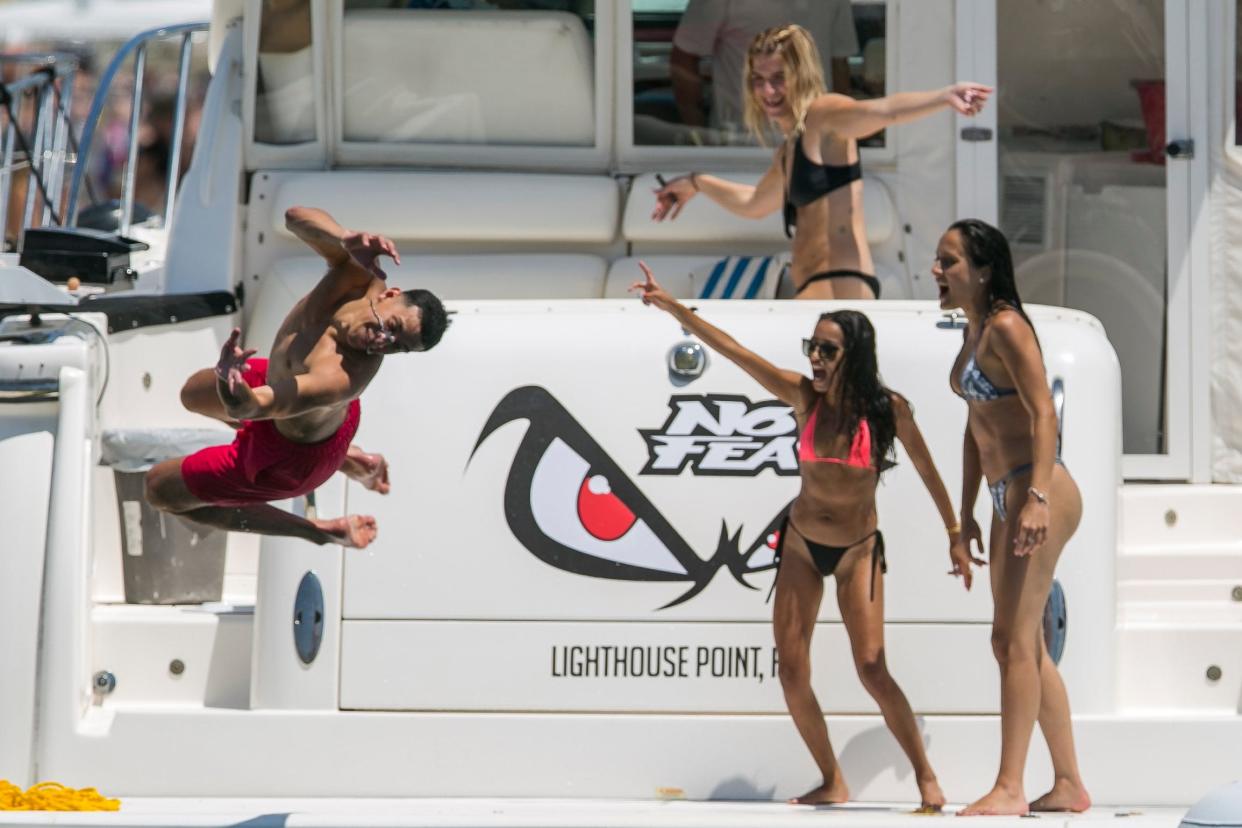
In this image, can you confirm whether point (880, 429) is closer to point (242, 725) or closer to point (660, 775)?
point (660, 775)

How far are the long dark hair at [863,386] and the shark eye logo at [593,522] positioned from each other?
32 cm

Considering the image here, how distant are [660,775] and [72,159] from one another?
5.39 m

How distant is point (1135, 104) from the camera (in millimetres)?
6590

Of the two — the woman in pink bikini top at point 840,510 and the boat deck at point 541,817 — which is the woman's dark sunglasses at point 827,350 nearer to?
the woman in pink bikini top at point 840,510

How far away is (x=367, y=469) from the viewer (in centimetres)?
499

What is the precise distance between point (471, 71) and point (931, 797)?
2.88 meters

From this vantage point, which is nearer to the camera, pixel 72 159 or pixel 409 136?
pixel 409 136

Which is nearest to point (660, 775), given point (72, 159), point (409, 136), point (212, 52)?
point (409, 136)


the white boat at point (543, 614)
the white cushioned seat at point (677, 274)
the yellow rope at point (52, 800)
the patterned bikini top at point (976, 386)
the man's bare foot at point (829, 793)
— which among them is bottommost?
the yellow rope at point (52, 800)

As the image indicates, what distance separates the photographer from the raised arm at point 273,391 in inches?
173

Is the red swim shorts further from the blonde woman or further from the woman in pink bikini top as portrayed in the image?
the blonde woman

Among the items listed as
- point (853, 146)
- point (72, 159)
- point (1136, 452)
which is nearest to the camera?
point (853, 146)

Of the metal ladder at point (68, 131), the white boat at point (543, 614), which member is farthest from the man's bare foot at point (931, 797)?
the metal ladder at point (68, 131)

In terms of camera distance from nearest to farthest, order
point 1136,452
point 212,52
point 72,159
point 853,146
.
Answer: point 853,146
point 1136,452
point 212,52
point 72,159
